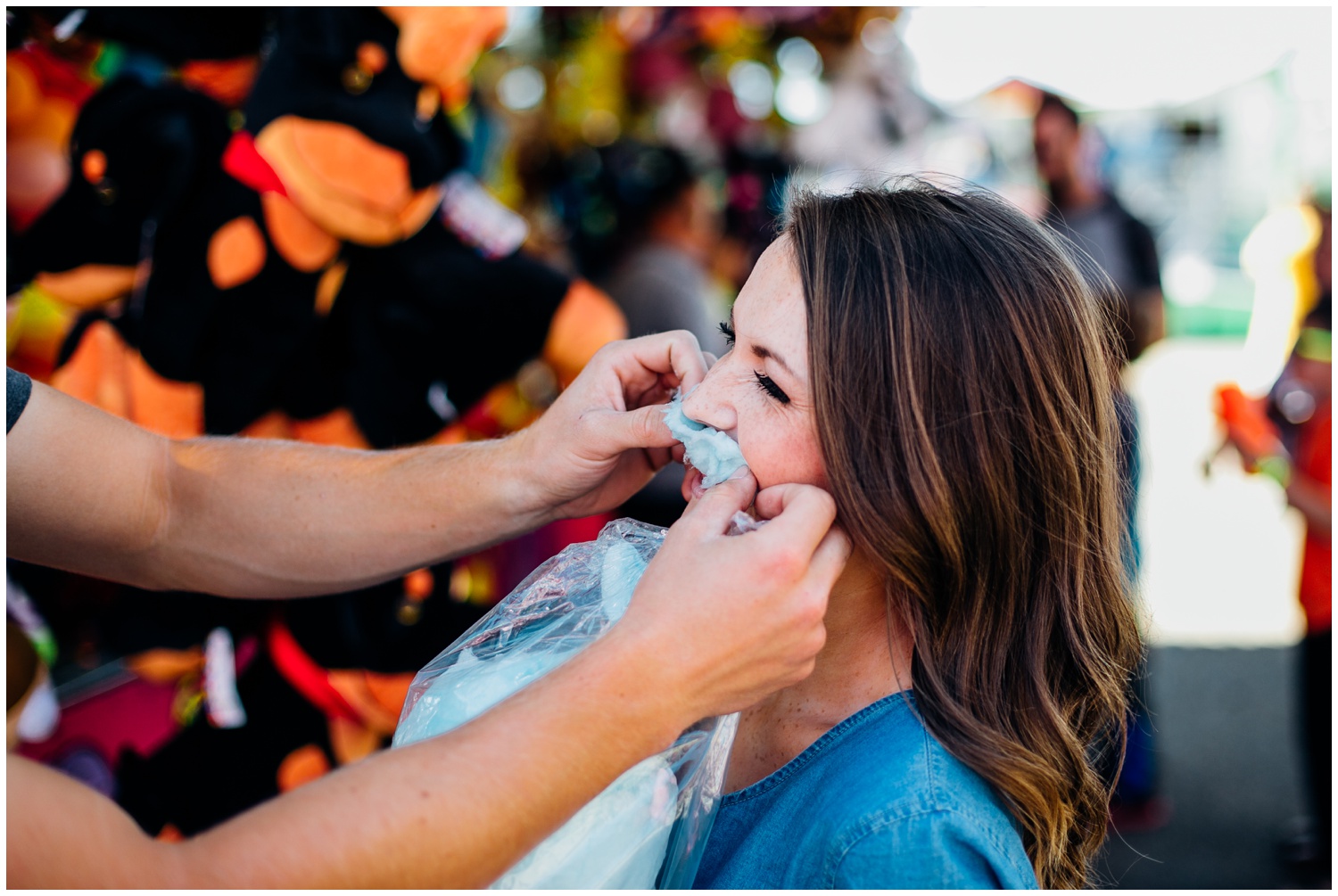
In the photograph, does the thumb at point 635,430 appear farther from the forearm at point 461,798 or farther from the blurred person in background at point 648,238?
the blurred person in background at point 648,238

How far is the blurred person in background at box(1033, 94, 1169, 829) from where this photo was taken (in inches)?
150

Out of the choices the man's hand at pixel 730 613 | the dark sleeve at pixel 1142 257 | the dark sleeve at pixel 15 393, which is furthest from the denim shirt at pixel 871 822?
the dark sleeve at pixel 1142 257

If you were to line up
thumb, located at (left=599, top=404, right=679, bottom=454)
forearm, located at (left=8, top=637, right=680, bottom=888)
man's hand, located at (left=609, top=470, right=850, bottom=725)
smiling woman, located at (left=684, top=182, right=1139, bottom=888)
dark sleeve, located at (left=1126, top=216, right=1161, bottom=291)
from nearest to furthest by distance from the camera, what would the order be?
forearm, located at (left=8, top=637, right=680, bottom=888)
man's hand, located at (left=609, top=470, right=850, bottom=725)
smiling woman, located at (left=684, top=182, right=1139, bottom=888)
thumb, located at (left=599, top=404, right=679, bottom=454)
dark sleeve, located at (left=1126, top=216, right=1161, bottom=291)

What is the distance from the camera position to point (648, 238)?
176 inches

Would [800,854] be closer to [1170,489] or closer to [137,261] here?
[137,261]

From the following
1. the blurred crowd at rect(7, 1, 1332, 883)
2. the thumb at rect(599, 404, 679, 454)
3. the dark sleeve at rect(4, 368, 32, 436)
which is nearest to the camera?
the dark sleeve at rect(4, 368, 32, 436)

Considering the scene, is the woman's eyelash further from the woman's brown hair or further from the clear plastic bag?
the clear plastic bag

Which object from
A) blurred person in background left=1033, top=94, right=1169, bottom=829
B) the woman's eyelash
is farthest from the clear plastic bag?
blurred person in background left=1033, top=94, right=1169, bottom=829

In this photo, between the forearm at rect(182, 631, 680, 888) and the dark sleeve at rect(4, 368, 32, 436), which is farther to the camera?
the dark sleeve at rect(4, 368, 32, 436)

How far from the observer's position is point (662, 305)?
3977 mm

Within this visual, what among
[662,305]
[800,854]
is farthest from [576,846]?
[662,305]

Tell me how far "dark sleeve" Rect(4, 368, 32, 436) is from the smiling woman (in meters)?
1.05

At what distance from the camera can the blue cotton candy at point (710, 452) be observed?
1.42 meters

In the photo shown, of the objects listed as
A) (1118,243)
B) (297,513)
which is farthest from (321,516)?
(1118,243)
